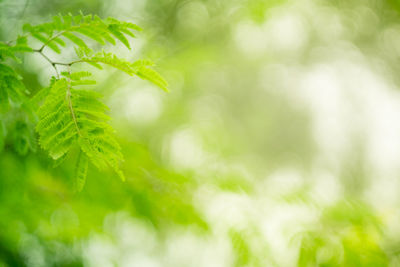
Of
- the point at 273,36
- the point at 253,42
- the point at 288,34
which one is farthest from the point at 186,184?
the point at 288,34

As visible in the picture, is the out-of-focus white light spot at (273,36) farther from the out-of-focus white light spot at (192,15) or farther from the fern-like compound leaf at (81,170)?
the fern-like compound leaf at (81,170)

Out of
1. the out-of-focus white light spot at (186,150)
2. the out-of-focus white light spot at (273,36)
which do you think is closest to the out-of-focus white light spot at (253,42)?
the out-of-focus white light spot at (273,36)

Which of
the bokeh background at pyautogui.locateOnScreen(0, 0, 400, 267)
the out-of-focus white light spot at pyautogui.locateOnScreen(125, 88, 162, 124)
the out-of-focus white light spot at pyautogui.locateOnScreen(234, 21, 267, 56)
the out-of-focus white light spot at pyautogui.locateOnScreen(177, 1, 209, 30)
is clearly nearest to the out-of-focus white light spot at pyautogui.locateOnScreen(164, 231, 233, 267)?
the bokeh background at pyautogui.locateOnScreen(0, 0, 400, 267)

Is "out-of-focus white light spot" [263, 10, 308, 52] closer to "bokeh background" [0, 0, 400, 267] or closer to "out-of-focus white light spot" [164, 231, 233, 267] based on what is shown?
"bokeh background" [0, 0, 400, 267]

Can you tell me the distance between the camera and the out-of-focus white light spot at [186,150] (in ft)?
6.58

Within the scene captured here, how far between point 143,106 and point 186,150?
0.42 metres

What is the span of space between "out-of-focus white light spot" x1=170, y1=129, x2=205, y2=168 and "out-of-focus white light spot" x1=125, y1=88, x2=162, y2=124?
257 mm

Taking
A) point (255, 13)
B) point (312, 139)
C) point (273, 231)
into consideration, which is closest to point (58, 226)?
point (273, 231)

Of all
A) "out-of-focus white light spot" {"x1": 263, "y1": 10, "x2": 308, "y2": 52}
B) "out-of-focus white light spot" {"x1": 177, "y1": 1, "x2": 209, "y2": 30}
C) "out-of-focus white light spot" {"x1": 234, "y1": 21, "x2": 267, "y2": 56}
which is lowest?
"out-of-focus white light spot" {"x1": 177, "y1": 1, "x2": 209, "y2": 30}

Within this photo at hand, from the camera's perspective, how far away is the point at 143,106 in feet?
6.63

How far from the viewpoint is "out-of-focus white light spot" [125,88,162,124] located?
1.89 meters

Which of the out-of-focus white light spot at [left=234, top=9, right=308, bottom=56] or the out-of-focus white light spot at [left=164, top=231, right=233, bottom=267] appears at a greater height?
the out-of-focus white light spot at [left=234, top=9, right=308, bottom=56]

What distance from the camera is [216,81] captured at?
4.11 meters

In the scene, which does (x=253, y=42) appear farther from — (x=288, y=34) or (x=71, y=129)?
(x=71, y=129)
